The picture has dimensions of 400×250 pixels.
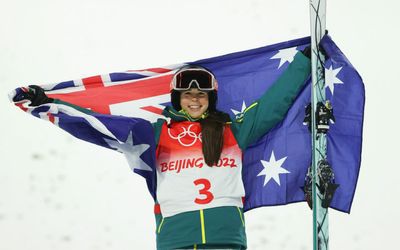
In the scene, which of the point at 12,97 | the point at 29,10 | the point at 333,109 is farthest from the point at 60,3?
the point at 333,109

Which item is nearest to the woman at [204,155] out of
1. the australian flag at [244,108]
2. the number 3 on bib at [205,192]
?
the number 3 on bib at [205,192]

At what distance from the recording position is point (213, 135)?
15.8 ft

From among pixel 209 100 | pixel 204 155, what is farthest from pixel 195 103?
pixel 204 155

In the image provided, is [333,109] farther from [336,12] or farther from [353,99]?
[336,12]

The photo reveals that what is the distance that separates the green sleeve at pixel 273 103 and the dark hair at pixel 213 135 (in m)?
0.11

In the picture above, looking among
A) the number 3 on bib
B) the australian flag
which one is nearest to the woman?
the number 3 on bib

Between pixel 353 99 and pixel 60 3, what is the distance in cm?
312

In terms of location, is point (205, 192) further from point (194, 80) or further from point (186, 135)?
point (194, 80)

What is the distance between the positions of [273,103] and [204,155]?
562 mm

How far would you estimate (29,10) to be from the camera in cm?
727

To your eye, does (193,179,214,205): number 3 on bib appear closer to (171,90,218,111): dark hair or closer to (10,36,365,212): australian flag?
(10,36,365,212): australian flag

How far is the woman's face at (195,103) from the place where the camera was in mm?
4922

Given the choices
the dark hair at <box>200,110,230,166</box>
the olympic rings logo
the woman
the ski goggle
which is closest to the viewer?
the woman

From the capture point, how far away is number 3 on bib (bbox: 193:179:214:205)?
470cm
